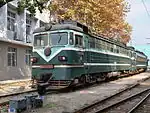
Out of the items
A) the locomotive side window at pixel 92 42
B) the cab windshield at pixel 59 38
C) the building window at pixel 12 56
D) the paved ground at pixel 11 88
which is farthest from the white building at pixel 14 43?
the cab windshield at pixel 59 38

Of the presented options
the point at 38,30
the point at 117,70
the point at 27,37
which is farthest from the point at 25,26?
the point at 38,30

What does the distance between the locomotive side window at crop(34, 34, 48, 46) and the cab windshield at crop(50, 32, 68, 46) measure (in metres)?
0.39

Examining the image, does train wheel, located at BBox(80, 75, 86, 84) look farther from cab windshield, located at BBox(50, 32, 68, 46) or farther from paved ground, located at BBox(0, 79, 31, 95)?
paved ground, located at BBox(0, 79, 31, 95)

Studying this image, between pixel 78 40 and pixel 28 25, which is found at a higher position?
pixel 28 25

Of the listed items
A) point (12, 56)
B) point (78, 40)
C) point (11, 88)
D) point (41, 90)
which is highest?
point (78, 40)

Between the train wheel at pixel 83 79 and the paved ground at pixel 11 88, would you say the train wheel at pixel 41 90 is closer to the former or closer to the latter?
the paved ground at pixel 11 88

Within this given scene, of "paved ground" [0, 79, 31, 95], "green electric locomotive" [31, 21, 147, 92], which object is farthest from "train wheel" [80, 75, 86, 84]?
"paved ground" [0, 79, 31, 95]

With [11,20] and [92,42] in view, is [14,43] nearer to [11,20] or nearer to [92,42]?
[11,20]

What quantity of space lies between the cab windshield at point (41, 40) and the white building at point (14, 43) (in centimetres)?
873

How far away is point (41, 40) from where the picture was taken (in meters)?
18.4

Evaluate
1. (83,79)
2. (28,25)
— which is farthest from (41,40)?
(28,25)

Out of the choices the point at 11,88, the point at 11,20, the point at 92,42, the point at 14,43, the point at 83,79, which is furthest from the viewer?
the point at 11,20

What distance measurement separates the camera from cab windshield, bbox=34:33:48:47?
18172 mm

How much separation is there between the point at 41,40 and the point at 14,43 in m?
12.2
